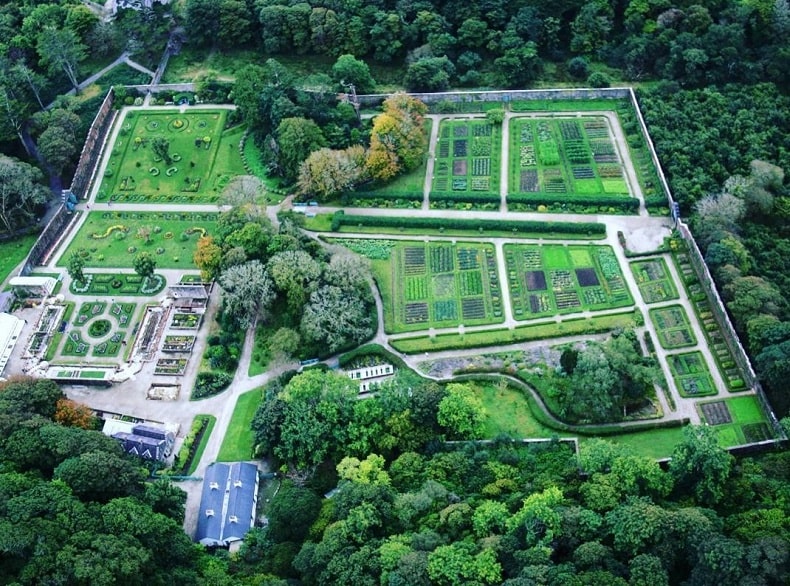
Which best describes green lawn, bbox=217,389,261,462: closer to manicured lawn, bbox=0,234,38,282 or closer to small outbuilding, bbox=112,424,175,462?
small outbuilding, bbox=112,424,175,462

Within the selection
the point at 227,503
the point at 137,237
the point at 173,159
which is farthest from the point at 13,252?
the point at 227,503

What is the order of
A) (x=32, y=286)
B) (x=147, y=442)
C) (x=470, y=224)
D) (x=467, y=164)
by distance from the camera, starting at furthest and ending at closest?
(x=467, y=164) → (x=470, y=224) → (x=32, y=286) → (x=147, y=442)

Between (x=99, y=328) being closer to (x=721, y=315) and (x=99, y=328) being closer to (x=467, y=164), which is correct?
(x=467, y=164)

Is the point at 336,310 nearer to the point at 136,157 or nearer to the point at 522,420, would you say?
the point at 522,420

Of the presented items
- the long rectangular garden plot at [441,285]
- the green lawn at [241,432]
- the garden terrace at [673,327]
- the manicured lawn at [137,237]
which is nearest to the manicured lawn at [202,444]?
the green lawn at [241,432]

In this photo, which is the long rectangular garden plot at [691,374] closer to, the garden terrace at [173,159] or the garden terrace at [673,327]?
the garden terrace at [673,327]

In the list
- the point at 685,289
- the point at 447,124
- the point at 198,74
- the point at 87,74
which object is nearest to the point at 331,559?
the point at 685,289
